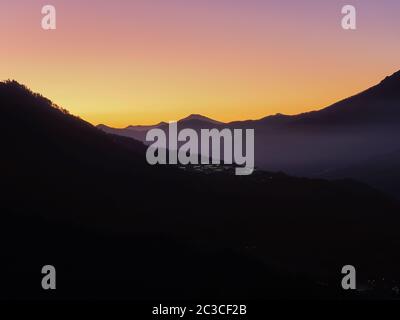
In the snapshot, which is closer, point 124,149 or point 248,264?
point 248,264

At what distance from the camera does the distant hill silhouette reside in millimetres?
42844

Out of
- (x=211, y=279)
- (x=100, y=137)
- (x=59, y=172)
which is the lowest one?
(x=211, y=279)

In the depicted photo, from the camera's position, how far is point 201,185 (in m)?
97.9

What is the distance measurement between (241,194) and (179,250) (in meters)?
50.7

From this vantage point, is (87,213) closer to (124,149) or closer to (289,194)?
(124,149)

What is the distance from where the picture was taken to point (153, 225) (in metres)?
64.1

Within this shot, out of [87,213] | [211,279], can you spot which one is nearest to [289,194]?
[87,213]

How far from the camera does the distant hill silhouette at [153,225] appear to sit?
42844 millimetres

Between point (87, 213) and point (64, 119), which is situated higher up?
point (64, 119)

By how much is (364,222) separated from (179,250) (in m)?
74.9
